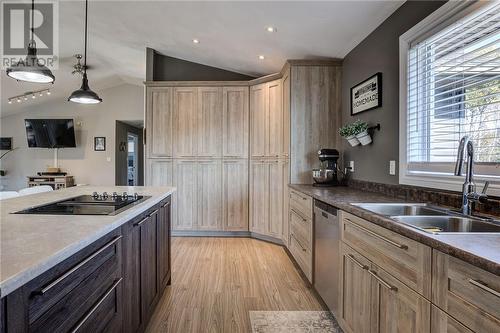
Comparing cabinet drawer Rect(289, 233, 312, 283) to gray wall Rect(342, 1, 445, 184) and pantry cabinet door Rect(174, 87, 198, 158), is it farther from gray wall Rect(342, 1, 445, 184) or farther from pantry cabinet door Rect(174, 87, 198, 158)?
pantry cabinet door Rect(174, 87, 198, 158)

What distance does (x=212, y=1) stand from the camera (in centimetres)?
288

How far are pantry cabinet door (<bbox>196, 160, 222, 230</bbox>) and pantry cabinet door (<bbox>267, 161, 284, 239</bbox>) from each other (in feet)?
2.78

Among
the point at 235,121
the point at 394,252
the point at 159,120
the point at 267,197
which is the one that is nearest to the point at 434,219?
the point at 394,252

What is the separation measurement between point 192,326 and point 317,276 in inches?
42.3

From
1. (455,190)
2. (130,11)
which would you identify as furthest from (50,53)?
(455,190)

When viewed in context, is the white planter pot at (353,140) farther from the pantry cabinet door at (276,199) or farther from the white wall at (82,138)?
the white wall at (82,138)

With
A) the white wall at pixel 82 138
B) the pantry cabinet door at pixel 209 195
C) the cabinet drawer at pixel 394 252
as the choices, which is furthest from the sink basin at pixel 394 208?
the white wall at pixel 82 138

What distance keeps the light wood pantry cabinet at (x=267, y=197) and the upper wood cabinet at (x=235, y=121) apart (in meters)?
0.33

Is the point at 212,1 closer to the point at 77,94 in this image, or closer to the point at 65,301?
the point at 77,94

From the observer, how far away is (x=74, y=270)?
39.8 inches

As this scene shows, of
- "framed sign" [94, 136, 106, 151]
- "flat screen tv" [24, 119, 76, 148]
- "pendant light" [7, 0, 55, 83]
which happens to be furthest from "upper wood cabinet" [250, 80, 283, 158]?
"flat screen tv" [24, 119, 76, 148]

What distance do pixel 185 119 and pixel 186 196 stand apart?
3.95 ft

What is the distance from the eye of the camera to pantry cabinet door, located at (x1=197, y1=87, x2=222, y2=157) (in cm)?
451

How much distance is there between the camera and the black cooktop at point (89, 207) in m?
1.51
